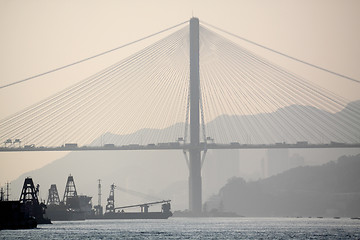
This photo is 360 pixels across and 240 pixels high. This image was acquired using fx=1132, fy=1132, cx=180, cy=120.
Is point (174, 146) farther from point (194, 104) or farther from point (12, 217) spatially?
point (12, 217)

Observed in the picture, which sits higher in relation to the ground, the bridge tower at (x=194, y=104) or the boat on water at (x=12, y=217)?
the bridge tower at (x=194, y=104)

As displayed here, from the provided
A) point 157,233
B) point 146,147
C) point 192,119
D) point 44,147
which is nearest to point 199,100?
point 192,119

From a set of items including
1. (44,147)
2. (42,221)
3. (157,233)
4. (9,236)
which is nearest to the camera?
(9,236)

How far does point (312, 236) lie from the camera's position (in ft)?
397

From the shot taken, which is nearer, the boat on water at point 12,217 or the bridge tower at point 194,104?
the boat on water at point 12,217

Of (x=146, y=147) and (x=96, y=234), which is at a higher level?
(x=146, y=147)

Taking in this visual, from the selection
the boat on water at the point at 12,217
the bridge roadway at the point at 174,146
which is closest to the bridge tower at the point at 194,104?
the bridge roadway at the point at 174,146

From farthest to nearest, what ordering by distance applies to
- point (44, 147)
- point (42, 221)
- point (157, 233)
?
point (44, 147)
point (42, 221)
point (157, 233)

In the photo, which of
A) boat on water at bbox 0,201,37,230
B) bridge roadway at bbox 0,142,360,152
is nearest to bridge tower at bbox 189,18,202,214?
bridge roadway at bbox 0,142,360,152

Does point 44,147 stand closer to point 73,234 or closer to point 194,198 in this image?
point 194,198

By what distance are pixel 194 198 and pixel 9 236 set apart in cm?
7410

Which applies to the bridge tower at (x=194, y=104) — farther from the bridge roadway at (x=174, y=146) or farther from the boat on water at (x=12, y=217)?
the boat on water at (x=12, y=217)

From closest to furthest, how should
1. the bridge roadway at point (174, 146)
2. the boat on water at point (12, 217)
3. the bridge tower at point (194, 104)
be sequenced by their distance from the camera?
1. the boat on water at point (12, 217)
2. the bridge tower at point (194, 104)
3. the bridge roadway at point (174, 146)

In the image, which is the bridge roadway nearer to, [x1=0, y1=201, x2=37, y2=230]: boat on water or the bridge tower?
the bridge tower
